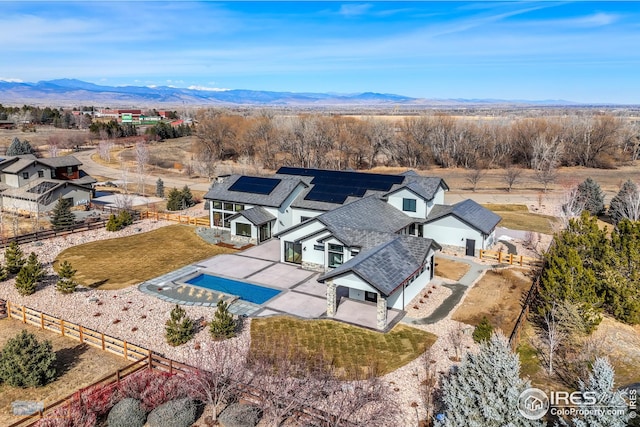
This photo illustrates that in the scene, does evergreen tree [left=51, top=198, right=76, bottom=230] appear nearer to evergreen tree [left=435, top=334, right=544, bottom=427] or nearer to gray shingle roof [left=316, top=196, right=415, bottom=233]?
gray shingle roof [left=316, top=196, right=415, bottom=233]

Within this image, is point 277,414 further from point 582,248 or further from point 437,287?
point 582,248

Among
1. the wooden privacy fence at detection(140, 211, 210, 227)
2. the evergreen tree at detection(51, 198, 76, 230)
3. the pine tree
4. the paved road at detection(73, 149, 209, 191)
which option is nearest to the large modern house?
the wooden privacy fence at detection(140, 211, 210, 227)

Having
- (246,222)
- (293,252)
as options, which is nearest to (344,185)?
(246,222)

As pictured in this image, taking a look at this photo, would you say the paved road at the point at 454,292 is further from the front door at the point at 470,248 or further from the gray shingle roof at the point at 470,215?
the gray shingle roof at the point at 470,215

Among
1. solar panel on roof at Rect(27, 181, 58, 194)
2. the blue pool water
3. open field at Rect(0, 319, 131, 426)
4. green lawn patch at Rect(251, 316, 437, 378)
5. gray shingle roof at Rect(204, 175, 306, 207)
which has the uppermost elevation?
gray shingle roof at Rect(204, 175, 306, 207)

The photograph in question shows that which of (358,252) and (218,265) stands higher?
(358,252)

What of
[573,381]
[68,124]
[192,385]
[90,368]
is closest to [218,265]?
[90,368]
